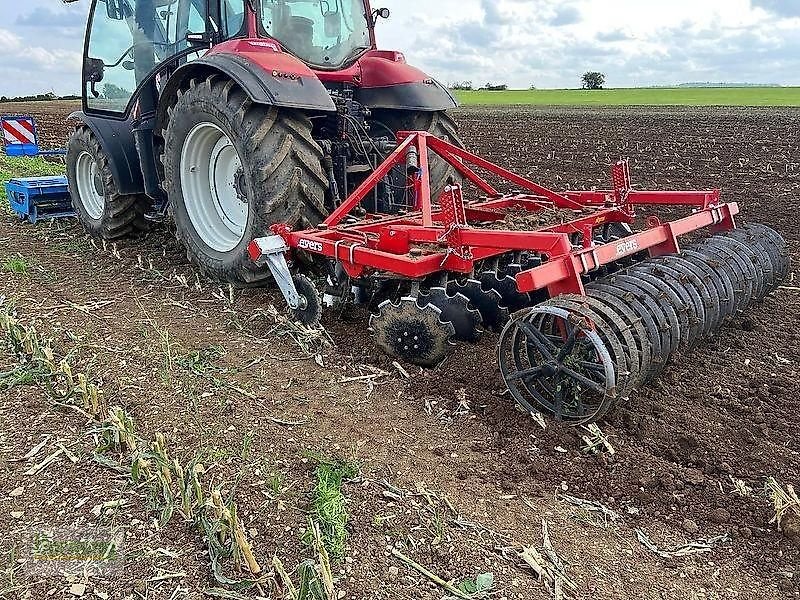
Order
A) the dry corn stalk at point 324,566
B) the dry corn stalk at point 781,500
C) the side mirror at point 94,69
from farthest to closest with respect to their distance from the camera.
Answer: the side mirror at point 94,69, the dry corn stalk at point 781,500, the dry corn stalk at point 324,566

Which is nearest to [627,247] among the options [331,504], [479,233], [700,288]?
[700,288]

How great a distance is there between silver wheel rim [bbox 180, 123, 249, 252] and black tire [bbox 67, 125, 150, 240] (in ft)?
3.43

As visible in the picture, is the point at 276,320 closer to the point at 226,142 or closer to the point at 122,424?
the point at 226,142

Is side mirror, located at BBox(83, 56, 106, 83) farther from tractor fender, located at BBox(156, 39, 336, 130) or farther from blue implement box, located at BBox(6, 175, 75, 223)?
tractor fender, located at BBox(156, 39, 336, 130)

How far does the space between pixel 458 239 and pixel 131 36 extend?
360 centimetres

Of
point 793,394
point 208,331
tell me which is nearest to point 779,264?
point 793,394

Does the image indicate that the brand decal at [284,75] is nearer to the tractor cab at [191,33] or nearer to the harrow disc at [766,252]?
the tractor cab at [191,33]

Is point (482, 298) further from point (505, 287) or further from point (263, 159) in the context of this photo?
point (263, 159)

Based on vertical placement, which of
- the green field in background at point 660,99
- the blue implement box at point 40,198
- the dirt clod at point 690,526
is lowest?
the dirt clod at point 690,526

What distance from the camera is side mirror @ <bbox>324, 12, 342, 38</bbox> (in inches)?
205

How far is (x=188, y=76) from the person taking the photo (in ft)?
15.9

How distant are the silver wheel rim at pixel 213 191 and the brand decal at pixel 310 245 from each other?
950mm

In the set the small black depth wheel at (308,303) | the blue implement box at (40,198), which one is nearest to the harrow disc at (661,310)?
the small black depth wheel at (308,303)

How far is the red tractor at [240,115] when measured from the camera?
4.25 metres
